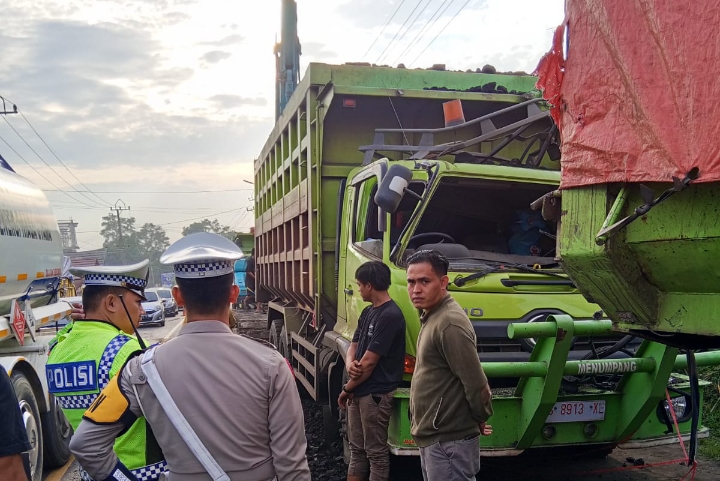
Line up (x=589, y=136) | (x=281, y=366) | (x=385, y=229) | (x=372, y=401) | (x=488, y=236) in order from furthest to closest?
(x=488, y=236) < (x=385, y=229) < (x=372, y=401) < (x=589, y=136) < (x=281, y=366)

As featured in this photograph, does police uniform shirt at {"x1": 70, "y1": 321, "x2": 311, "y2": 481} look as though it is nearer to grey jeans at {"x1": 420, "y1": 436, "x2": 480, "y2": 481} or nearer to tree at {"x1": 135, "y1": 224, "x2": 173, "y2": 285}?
grey jeans at {"x1": 420, "y1": 436, "x2": 480, "y2": 481}

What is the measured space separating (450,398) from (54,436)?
3.85m

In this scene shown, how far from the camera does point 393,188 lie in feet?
13.2

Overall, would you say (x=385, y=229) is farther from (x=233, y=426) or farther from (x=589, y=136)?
(x=233, y=426)

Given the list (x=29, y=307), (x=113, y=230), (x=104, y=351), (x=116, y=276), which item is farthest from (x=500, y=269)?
(x=113, y=230)

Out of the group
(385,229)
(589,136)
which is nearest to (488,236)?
(385,229)

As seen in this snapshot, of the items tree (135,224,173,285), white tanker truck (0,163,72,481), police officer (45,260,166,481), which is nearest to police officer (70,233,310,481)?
police officer (45,260,166,481)

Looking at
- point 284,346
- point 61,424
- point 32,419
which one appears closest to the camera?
point 32,419

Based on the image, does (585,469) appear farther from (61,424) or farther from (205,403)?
(61,424)

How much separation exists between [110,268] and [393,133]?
3.86m

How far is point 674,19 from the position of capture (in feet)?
5.76

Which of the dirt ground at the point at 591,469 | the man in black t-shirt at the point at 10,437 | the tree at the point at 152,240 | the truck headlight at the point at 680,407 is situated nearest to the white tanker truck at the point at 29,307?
the dirt ground at the point at 591,469

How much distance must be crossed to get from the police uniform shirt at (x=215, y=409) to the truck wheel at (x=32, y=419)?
324 centimetres

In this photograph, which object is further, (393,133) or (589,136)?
(393,133)
